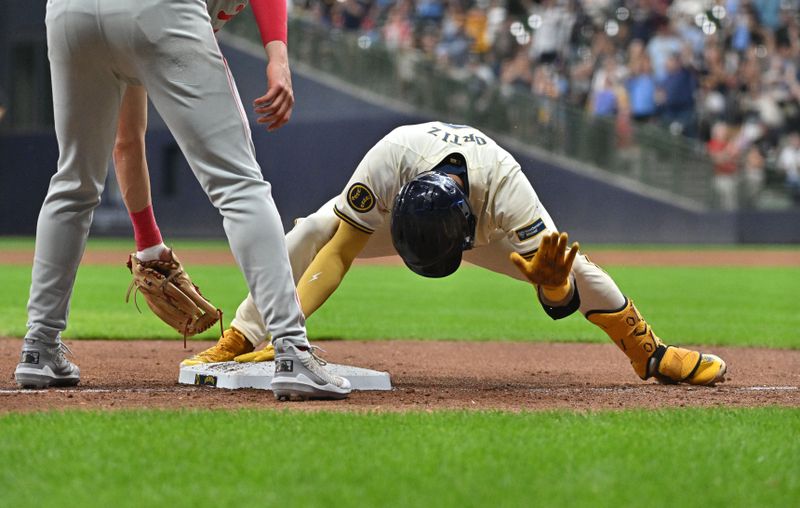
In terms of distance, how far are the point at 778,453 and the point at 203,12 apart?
2371mm

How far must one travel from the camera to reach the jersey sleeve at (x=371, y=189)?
4781 millimetres

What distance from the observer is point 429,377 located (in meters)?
5.48

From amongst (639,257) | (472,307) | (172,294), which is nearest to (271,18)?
(172,294)

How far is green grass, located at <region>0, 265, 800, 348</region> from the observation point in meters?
7.99

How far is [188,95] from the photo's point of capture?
3.99 metres

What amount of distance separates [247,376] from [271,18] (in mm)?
1458

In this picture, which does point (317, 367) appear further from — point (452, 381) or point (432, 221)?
point (452, 381)

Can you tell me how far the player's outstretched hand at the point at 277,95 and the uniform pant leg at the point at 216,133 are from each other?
11cm

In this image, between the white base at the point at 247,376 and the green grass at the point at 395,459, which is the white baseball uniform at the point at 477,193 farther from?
the green grass at the point at 395,459

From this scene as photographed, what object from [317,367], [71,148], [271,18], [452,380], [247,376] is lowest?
[452,380]

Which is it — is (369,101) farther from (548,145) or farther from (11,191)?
(11,191)

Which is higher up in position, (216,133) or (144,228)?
(216,133)

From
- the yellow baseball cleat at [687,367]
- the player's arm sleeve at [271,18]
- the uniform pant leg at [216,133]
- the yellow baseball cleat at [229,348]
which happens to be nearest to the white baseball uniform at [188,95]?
the uniform pant leg at [216,133]

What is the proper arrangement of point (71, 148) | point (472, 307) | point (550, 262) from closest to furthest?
point (71, 148), point (550, 262), point (472, 307)
